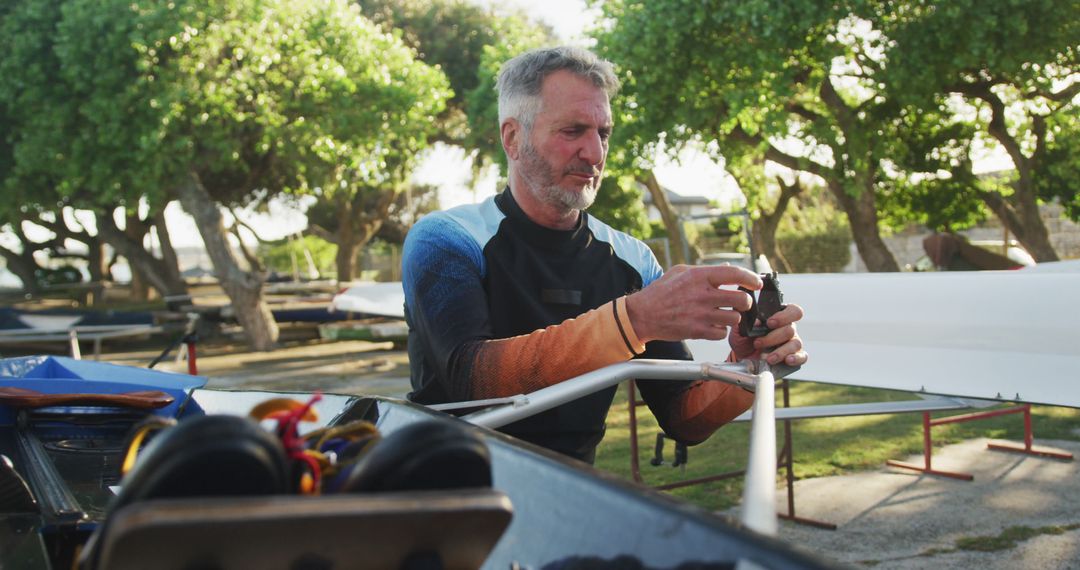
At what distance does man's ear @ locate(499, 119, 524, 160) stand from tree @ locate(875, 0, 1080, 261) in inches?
493

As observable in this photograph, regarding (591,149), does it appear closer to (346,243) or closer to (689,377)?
(689,377)

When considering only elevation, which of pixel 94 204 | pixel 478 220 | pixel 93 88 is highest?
pixel 93 88

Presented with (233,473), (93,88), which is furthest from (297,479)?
(93,88)

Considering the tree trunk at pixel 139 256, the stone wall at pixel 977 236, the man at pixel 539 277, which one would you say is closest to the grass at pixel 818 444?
the man at pixel 539 277

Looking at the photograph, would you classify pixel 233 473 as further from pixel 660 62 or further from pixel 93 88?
pixel 93 88

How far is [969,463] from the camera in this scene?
727 centimetres

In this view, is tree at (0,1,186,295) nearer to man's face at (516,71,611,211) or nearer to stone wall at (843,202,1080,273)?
man's face at (516,71,611,211)

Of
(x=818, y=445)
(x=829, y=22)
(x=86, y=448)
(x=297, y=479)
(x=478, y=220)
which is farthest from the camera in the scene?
(x=829, y=22)

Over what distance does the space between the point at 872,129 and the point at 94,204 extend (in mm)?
14553

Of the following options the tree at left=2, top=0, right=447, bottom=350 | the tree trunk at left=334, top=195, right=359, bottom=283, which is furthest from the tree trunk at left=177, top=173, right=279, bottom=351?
the tree trunk at left=334, top=195, right=359, bottom=283

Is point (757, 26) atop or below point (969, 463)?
atop

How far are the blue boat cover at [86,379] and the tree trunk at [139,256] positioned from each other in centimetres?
1998

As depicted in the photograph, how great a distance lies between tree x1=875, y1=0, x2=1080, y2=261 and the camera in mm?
13773

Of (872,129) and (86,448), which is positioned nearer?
(86,448)
